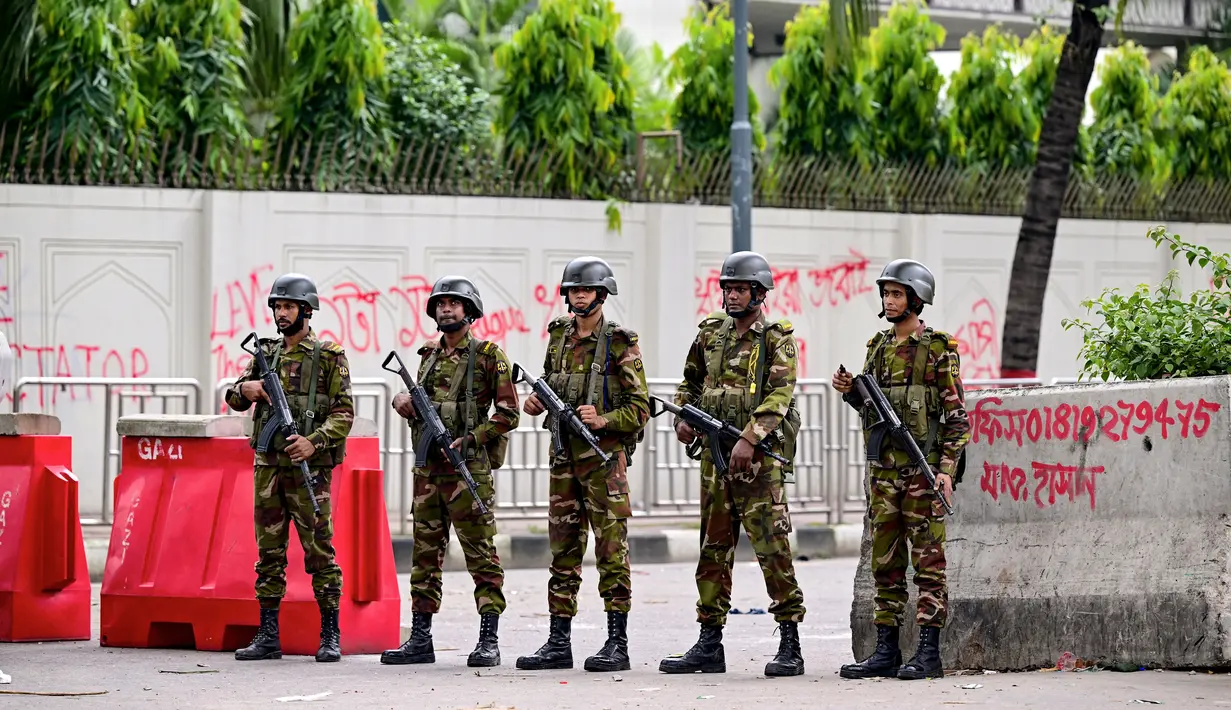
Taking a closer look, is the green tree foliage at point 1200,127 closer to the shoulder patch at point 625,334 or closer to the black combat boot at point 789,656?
the shoulder patch at point 625,334

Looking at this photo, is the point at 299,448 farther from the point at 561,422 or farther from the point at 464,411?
the point at 561,422

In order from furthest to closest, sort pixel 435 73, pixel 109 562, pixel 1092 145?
pixel 1092 145 → pixel 435 73 → pixel 109 562

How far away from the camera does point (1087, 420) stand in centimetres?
797

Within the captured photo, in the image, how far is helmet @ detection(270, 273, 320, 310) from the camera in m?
8.80

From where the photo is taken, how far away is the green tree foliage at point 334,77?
16531 mm

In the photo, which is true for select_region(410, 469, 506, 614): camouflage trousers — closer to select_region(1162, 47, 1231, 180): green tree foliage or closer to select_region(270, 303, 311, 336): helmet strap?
select_region(270, 303, 311, 336): helmet strap

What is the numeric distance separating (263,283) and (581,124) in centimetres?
333

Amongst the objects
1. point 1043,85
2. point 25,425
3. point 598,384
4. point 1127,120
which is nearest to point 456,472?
point 598,384

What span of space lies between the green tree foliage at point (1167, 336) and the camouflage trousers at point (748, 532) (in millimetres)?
1626

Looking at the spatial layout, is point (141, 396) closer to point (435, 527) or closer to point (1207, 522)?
point (435, 527)

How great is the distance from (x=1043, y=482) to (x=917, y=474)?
684 millimetres

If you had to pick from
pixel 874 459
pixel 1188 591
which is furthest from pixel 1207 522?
pixel 874 459

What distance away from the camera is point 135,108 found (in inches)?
616

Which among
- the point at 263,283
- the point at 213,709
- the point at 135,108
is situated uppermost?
the point at 135,108
